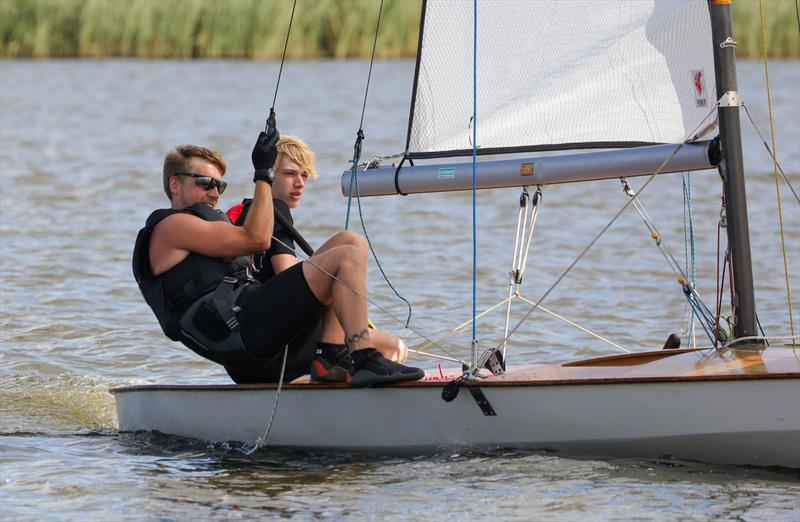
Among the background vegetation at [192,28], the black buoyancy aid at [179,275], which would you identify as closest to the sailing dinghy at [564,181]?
the black buoyancy aid at [179,275]

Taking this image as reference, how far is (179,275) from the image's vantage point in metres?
4.60

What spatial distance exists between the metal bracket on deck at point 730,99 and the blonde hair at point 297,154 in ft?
4.53

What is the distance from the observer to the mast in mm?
4414

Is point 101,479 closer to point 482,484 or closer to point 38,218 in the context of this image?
point 482,484

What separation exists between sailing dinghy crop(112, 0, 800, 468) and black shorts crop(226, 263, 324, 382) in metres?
0.12

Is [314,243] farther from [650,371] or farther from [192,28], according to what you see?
[192,28]

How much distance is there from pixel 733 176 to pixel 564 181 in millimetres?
579

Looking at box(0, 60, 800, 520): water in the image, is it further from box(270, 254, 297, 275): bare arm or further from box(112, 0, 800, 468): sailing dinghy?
box(270, 254, 297, 275): bare arm

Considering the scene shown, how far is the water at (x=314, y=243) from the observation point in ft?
13.8

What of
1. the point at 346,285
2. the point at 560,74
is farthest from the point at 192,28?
the point at 346,285

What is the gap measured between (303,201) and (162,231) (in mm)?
6854

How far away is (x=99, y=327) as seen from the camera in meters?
7.31

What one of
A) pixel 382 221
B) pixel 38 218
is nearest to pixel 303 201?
pixel 382 221

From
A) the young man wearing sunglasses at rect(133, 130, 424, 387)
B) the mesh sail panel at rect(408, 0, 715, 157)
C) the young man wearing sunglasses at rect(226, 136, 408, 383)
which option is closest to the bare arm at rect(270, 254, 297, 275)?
the young man wearing sunglasses at rect(226, 136, 408, 383)
